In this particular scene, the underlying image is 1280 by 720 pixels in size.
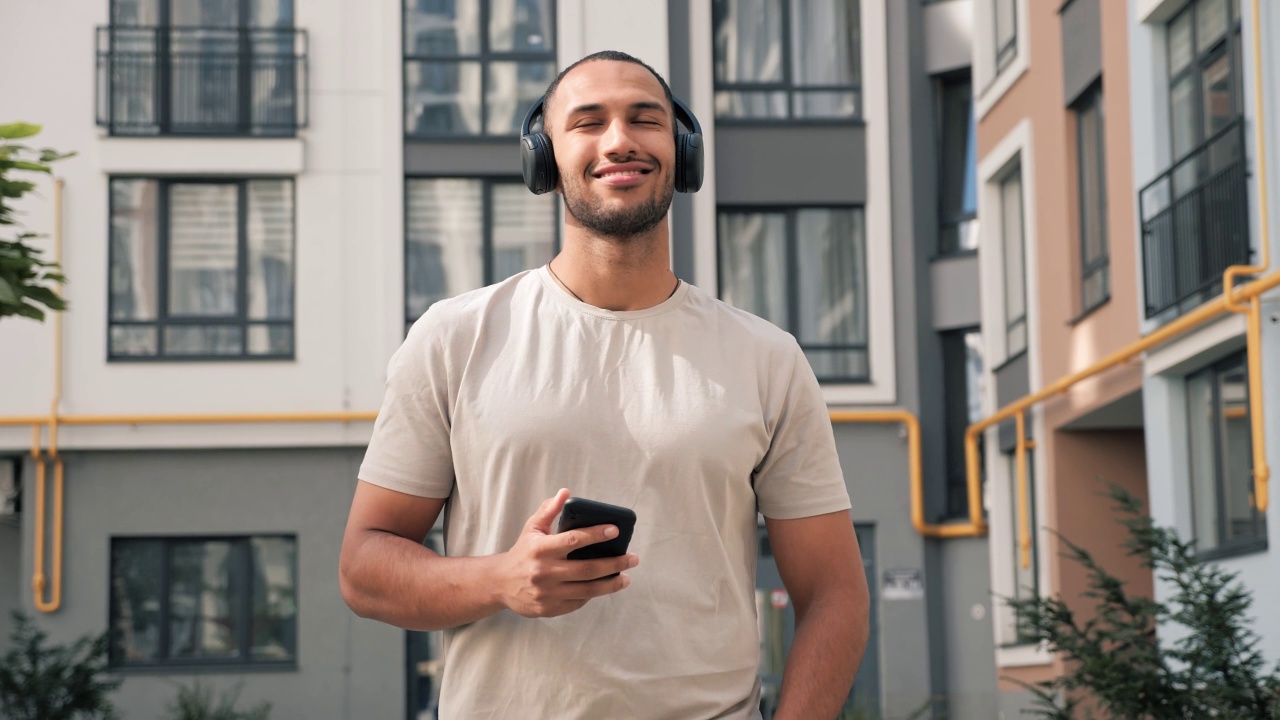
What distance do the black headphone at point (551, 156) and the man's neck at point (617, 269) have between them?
12 cm

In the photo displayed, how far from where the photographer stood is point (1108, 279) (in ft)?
51.9

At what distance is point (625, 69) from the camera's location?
2734 mm

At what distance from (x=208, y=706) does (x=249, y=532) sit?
231 centimetres

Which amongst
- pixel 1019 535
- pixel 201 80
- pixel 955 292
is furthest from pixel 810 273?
pixel 201 80

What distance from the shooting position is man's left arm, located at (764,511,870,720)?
2.67 meters

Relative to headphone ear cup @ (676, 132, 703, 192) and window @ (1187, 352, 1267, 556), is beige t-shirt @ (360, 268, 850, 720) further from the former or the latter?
window @ (1187, 352, 1267, 556)

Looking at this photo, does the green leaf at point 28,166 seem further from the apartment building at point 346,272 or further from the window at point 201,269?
the window at point 201,269

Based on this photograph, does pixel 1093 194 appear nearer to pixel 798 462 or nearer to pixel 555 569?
pixel 798 462

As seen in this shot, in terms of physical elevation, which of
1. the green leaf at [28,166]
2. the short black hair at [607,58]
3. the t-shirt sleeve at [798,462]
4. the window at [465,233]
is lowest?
the t-shirt sleeve at [798,462]

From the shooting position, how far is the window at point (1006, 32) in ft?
60.6

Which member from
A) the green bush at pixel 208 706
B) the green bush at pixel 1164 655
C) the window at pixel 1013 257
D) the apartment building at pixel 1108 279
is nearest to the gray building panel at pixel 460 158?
the apartment building at pixel 1108 279

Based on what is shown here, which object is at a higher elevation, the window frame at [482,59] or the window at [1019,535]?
the window frame at [482,59]

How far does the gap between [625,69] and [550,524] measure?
0.78 metres

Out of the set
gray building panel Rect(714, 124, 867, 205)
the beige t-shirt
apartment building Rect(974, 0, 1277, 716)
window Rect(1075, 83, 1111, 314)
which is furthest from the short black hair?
gray building panel Rect(714, 124, 867, 205)
